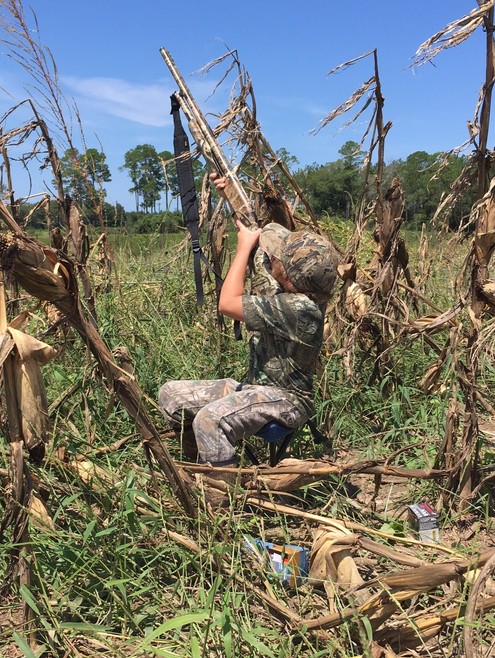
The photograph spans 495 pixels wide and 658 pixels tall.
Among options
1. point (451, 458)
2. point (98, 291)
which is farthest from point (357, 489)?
point (98, 291)

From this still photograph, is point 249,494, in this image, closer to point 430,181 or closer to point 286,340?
point 286,340

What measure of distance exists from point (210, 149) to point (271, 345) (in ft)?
4.30

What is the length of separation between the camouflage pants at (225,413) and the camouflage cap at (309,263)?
0.53 meters

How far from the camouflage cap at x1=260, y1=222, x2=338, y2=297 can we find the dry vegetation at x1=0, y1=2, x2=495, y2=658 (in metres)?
0.54

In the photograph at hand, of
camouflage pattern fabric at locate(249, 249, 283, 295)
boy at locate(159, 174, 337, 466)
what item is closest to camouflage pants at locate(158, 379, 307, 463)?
boy at locate(159, 174, 337, 466)

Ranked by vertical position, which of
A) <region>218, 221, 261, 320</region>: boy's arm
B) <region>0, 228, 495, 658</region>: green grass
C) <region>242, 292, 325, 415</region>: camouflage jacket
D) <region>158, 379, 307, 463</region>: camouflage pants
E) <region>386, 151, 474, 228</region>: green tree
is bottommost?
<region>0, 228, 495, 658</region>: green grass

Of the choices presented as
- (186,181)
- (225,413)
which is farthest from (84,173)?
(225,413)

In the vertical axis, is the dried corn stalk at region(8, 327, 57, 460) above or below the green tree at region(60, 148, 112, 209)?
below

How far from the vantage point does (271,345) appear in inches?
110

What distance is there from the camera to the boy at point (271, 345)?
2.59 m

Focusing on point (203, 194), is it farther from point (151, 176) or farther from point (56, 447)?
point (56, 447)

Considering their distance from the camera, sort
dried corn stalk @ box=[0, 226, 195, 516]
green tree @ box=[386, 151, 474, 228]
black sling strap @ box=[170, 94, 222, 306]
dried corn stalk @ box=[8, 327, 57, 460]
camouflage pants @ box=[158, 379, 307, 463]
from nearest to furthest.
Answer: dried corn stalk @ box=[0, 226, 195, 516]
dried corn stalk @ box=[8, 327, 57, 460]
camouflage pants @ box=[158, 379, 307, 463]
green tree @ box=[386, 151, 474, 228]
black sling strap @ box=[170, 94, 222, 306]

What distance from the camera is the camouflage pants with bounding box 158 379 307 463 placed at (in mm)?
2557

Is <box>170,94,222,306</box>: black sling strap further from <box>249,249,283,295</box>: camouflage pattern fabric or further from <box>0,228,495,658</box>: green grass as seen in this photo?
<box>0,228,495,658</box>: green grass
